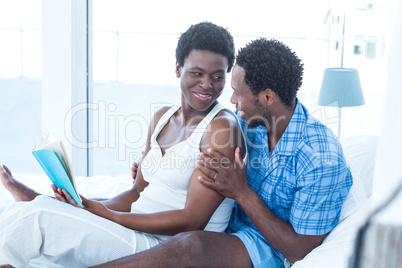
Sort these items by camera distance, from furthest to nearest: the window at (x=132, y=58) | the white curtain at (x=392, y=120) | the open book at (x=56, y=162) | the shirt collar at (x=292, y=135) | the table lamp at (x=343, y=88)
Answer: the window at (x=132, y=58)
the table lamp at (x=343, y=88)
the shirt collar at (x=292, y=135)
the open book at (x=56, y=162)
the white curtain at (x=392, y=120)

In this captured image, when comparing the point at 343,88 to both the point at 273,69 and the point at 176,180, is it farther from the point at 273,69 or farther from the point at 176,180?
the point at 176,180

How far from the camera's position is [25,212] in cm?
144

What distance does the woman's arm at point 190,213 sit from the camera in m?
1.59

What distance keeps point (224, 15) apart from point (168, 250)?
12.2ft

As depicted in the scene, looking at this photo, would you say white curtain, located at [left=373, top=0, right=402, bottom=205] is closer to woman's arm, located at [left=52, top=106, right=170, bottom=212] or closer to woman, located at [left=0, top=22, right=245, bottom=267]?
woman, located at [left=0, top=22, right=245, bottom=267]

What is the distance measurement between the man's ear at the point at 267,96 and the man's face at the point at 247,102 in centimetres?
2

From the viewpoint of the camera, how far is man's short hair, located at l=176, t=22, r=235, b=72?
1.73 m

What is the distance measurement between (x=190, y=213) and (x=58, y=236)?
41cm

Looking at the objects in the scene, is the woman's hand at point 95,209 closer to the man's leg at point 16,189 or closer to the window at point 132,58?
the man's leg at point 16,189

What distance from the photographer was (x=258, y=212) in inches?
61.2

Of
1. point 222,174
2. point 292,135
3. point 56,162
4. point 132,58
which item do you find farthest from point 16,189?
point 132,58

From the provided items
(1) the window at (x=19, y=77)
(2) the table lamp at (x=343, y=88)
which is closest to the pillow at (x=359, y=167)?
(2) the table lamp at (x=343, y=88)

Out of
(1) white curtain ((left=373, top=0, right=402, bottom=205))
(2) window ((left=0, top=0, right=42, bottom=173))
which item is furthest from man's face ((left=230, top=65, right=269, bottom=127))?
(2) window ((left=0, top=0, right=42, bottom=173))

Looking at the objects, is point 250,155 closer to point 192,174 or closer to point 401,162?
point 192,174
